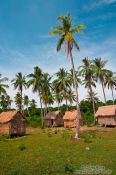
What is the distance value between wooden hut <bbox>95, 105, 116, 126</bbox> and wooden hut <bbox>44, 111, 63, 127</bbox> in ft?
36.3

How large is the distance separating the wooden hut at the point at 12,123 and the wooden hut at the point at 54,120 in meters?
20.2

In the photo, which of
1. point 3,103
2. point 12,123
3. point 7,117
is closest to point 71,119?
point 12,123

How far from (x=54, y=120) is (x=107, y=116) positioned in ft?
48.1

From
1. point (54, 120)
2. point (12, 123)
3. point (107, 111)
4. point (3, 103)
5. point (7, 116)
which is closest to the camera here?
point (12, 123)

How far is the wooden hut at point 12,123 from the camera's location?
1524 inches

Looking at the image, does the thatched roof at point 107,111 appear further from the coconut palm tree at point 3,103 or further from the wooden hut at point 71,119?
the coconut palm tree at point 3,103

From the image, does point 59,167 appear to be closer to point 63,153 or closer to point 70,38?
point 63,153

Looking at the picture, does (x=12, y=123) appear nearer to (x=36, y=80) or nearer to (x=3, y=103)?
(x=36, y=80)

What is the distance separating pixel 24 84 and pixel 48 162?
Answer: 156 ft

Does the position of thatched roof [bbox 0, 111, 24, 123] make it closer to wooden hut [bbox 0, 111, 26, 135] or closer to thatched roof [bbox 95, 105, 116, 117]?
wooden hut [bbox 0, 111, 26, 135]

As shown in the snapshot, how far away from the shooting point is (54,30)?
104 ft

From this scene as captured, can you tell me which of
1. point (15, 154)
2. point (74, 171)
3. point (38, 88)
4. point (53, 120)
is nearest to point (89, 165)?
point (74, 171)

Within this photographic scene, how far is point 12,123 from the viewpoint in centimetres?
3906

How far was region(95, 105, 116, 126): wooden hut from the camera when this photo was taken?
49.4 metres
